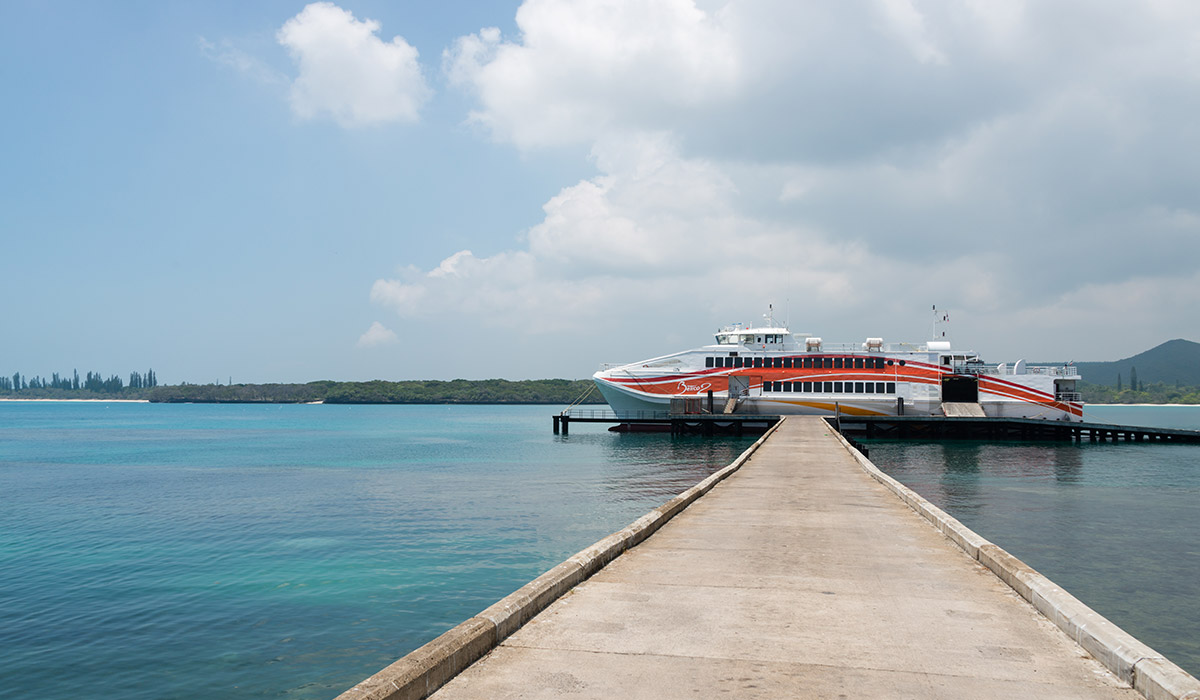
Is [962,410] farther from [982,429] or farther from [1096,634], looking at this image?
[1096,634]

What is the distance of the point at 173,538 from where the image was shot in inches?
843

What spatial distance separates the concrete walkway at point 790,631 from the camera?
5902 millimetres

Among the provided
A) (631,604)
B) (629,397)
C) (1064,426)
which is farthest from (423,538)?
(1064,426)

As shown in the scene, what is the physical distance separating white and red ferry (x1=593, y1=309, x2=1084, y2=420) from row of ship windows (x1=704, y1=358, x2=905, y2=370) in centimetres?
8

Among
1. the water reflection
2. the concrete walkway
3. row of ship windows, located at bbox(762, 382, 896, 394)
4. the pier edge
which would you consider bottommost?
the water reflection

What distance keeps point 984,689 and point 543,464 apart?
124 feet

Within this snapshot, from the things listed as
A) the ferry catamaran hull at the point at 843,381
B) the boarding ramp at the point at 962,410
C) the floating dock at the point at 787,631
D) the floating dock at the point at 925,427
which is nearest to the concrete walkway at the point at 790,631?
the floating dock at the point at 787,631

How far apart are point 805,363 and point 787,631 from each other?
55184mm

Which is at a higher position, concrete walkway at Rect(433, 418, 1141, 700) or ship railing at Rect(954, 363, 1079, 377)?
ship railing at Rect(954, 363, 1079, 377)

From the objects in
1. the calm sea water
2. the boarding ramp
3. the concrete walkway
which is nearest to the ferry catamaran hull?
the boarding ramp

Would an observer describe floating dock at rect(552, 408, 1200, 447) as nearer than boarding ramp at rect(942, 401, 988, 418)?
Yes

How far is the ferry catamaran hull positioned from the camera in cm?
5953

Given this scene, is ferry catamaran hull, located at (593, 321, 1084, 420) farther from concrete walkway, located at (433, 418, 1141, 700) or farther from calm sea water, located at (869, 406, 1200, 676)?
concrete walkway, located at (433, 418, 1141, 700)

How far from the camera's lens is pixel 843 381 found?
5994 cm
